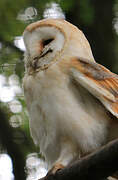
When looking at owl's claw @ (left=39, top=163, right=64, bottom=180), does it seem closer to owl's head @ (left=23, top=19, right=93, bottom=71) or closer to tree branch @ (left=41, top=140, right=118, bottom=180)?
tree branch @ (left=41, top=140, right=118, bottom=180)

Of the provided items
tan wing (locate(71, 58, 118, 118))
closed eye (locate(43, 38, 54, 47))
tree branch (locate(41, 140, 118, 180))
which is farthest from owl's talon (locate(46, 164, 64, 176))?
closed eye (locate(43, 38, 54, 47))

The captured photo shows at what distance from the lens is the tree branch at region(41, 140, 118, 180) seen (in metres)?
2.35

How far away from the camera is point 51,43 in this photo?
346 centimetres

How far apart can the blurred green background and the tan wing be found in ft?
2.82

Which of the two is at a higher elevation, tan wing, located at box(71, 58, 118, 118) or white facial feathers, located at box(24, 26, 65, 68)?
white facial feathers, located at box(24, 26, 65, 68)

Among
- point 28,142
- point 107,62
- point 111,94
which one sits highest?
point 111,94

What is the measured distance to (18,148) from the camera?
454 cm

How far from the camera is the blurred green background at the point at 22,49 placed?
4359mm

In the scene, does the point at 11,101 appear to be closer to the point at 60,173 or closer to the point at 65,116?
the point at 65,116

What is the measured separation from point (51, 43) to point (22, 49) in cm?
138

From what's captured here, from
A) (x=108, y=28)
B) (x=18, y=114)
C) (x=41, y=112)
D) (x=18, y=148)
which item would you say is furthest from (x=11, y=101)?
(x=41, y=112)

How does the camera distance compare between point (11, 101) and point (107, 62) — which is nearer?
point (107, 62)

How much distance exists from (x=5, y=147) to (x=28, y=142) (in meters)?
0.48

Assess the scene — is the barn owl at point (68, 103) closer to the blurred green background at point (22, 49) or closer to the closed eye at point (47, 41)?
the closed eye at point (47, 41)
